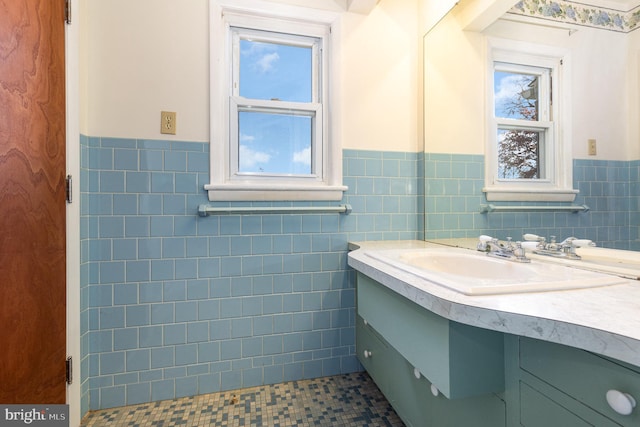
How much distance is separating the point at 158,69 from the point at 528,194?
5.82 ft

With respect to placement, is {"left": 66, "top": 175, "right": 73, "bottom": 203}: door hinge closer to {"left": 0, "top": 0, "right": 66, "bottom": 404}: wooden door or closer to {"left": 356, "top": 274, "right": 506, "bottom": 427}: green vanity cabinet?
{"left": 0, "top": 0, "right": 66, "bottom": 404}: wooden door

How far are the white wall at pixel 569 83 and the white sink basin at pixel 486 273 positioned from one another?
390 mm

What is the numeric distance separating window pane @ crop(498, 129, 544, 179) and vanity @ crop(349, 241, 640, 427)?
37 cm

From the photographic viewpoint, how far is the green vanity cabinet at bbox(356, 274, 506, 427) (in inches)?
31.0

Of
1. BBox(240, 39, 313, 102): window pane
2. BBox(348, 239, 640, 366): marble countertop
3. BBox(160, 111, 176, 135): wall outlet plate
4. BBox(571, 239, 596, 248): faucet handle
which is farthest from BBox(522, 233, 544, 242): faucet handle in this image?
BBox(160, 111, 176, 135): wall outlet plate

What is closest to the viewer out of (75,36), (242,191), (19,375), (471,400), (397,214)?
(471,400)

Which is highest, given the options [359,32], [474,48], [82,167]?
[359,32]

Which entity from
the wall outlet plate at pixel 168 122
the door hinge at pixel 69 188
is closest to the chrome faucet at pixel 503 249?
the wall outlet plate at pixel 168 122

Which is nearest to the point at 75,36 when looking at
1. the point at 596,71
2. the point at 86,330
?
the point at 86,330

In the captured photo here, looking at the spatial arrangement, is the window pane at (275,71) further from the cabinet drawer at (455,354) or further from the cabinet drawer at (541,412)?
the cabinet drawer at (541,412)

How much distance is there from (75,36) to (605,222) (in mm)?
2184

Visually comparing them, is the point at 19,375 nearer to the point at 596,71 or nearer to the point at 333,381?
the point at 333,381

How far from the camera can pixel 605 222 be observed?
3.15 ft

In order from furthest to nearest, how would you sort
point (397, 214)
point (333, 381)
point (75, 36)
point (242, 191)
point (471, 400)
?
1. point (397, 214)
2. point (333, 381)
3. point (242, 191)
4. point (75, 36)
5. point (471, 400)
